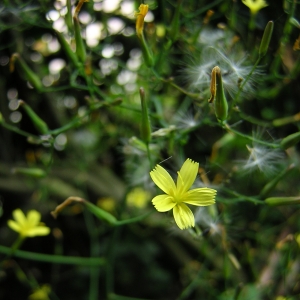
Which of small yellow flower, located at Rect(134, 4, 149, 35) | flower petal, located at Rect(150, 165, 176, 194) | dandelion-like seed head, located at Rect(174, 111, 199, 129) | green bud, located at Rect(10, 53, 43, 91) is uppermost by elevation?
small yellow flower, located at Rect(134, 4, 149, 35)

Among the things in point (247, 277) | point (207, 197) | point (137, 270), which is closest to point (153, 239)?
point (137, 270)

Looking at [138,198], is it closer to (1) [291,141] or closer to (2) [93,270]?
(2) [93,270]

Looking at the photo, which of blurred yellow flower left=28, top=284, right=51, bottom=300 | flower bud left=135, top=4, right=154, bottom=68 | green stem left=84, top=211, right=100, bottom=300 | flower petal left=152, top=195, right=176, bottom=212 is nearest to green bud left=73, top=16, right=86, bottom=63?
flower bud left=135, top=4, right=154, bottom=68

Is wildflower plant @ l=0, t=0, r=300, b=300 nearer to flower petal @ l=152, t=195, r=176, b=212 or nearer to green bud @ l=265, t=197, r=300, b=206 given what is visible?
green bud @ l=265, t=197, r=300, b=206

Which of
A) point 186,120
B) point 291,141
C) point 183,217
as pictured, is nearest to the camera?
point 183,217

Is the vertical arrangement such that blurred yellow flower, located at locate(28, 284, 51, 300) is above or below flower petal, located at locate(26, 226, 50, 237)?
below

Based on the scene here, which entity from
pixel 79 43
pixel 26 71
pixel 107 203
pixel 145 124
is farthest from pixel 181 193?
pixel 107 203
